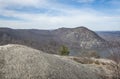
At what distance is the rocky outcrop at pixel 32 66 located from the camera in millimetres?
20109

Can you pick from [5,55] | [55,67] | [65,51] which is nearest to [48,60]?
[55,67]

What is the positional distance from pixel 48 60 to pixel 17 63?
289 cm

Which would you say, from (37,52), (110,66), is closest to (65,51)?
(110,66)

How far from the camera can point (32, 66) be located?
20766 mm

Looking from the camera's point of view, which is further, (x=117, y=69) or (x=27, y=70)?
(x=117, y=69)

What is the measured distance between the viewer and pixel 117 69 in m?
25.5

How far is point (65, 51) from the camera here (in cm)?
8706

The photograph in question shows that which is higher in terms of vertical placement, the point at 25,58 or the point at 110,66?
the point at 25,58

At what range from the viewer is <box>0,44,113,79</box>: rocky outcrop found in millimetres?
20109

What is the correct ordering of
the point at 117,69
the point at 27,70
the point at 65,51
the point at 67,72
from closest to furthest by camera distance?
1. the point at 27,70
2. the point at 67,72
3. the point at 117,69
4. the point at 65,51

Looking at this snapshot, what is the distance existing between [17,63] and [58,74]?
366 cm

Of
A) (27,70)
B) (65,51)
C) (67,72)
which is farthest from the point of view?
(65,51)

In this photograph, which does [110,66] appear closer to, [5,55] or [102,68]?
[102,68]

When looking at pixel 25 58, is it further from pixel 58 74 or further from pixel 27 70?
pixel 58 74
